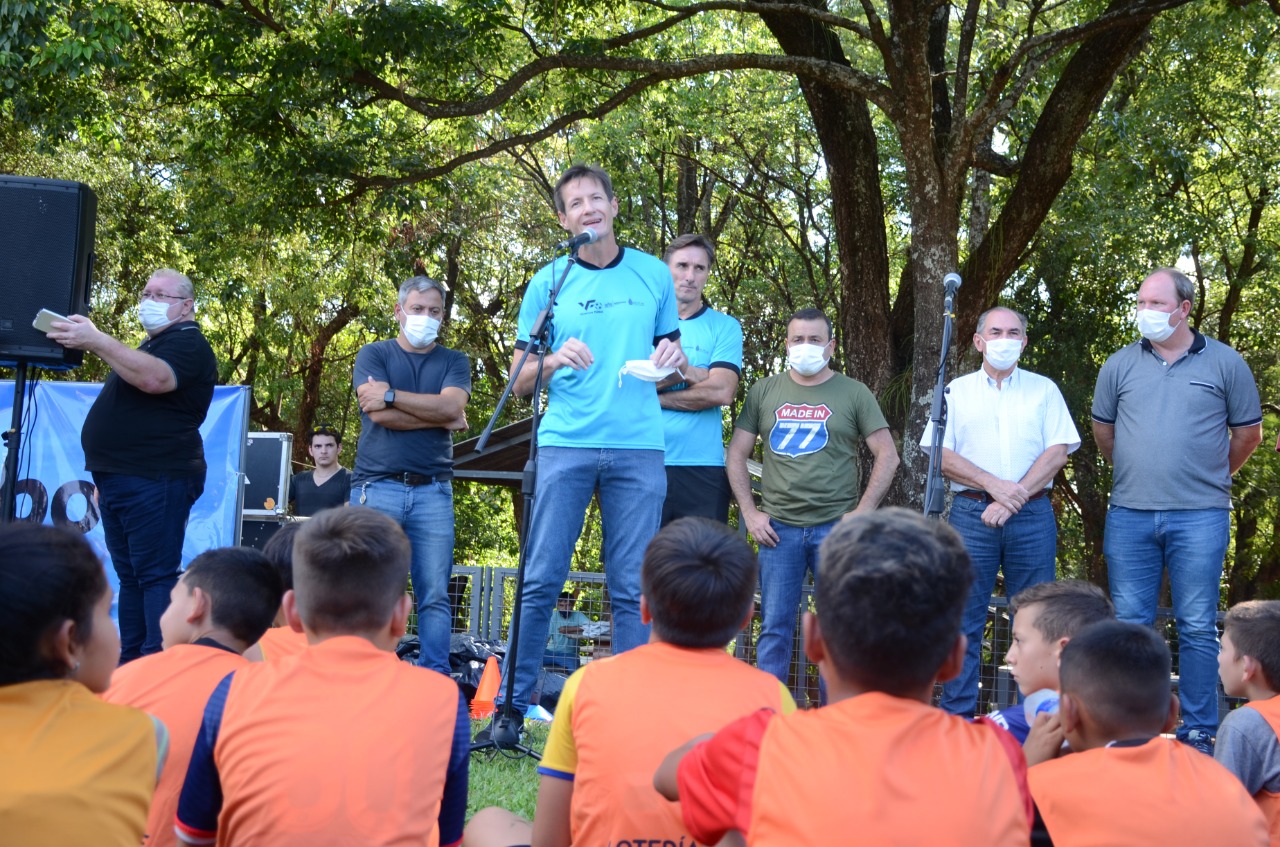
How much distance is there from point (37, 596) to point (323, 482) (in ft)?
27.0

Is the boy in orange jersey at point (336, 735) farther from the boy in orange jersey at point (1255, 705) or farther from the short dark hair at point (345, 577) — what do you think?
the boy in orange jersey at point (1255, 705)

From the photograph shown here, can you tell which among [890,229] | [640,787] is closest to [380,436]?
[640,787]

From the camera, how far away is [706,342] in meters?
6.20

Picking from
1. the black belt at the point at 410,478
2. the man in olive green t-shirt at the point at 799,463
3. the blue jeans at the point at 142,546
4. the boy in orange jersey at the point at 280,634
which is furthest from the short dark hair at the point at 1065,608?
the blue jeans at the point at 142,546

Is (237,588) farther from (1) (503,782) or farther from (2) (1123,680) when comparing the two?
(2) (1123,680)

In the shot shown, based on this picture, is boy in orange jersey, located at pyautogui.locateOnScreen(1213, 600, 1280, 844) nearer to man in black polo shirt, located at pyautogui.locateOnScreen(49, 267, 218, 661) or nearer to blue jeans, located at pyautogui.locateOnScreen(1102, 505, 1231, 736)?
blue jeans, located at pyautogui.locateOnScreen(1102, 505, 1231, 736)

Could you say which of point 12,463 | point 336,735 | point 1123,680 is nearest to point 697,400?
point 12,463

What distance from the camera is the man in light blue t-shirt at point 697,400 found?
596cm

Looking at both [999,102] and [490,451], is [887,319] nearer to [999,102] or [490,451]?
[999,102]

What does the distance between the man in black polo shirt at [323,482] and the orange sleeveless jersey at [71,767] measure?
8.04 meters

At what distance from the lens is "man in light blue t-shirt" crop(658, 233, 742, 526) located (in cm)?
596

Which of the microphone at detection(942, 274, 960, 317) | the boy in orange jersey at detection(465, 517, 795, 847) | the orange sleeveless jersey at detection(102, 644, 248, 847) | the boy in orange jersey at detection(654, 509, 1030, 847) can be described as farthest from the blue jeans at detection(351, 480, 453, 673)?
the boy in orange jersey at detection(654, 509, 1030, 847)

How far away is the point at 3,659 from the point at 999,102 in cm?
842

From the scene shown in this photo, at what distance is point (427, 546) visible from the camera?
227 inches
